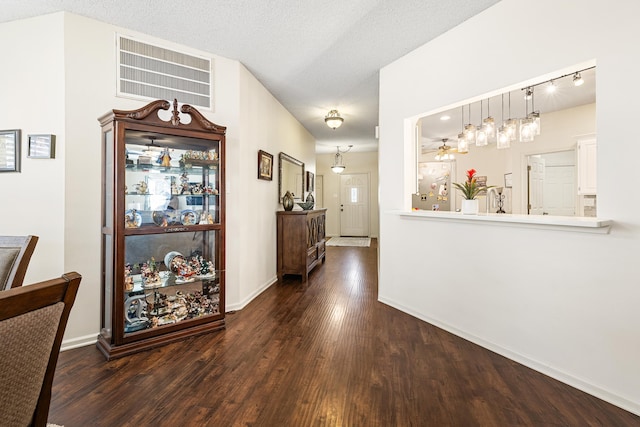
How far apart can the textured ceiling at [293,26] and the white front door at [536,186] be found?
374 centimetres

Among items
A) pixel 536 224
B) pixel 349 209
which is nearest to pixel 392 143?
pixel 536 224

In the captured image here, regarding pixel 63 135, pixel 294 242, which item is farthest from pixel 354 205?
pixel 63 135

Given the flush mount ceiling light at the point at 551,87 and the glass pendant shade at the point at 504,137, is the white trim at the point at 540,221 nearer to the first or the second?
the glass pendant shade at the point at 504,137

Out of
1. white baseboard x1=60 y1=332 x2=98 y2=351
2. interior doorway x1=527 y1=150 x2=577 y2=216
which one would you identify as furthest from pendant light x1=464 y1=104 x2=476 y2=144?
white baseboard x1=60 y1=332 x2=98 y2=351

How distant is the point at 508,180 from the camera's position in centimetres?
591

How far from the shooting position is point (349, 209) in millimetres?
9820

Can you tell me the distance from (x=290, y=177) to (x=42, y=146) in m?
3.42

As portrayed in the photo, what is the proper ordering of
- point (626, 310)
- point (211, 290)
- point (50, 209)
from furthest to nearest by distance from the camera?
point (211, 290)
point (50, 209)
point (626, 310)

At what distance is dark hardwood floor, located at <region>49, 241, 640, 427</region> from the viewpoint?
5.35 feet

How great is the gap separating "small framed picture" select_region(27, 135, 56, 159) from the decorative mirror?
9.11 feet

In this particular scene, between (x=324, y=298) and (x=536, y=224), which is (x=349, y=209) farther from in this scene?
(x=536, y=224)

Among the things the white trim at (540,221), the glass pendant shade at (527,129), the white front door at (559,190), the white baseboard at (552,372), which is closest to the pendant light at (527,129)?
the glass pendant shade at (527,129)

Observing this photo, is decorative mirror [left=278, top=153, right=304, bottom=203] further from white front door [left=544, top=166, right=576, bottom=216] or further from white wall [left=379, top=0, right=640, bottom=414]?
white front door [left=544, top=166, right=576, bottom=216]

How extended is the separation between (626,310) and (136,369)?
10.2ft
